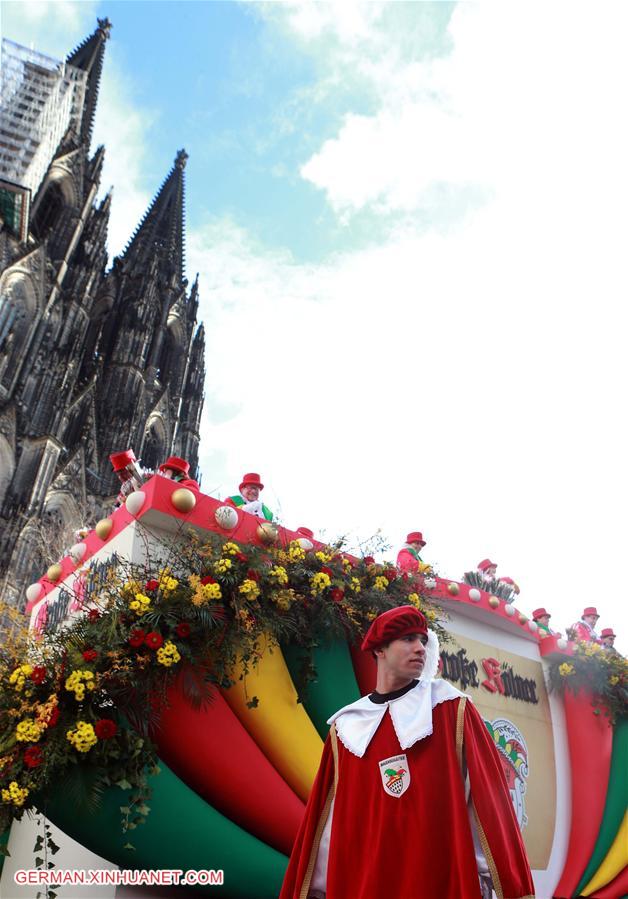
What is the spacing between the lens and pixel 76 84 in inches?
1232

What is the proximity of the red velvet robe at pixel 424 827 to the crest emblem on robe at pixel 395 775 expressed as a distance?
0.05 ft

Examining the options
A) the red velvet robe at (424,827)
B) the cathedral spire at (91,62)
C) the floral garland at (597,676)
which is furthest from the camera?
the cathedral spire at (91,62)

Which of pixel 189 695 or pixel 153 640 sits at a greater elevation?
pixel 153 640

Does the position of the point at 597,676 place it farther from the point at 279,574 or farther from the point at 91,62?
the point at 91,62

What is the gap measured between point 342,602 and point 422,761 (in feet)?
6.77

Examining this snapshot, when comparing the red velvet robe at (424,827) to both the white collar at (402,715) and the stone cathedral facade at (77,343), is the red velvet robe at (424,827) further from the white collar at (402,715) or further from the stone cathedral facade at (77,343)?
the stone cathedral facade at (77,343)

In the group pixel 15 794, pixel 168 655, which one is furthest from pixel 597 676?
pixel 15 794

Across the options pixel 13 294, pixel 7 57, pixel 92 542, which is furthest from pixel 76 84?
pixel 92 542

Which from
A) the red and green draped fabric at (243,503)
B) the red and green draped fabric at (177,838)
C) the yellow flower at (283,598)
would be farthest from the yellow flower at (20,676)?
the red and green draped fabric at (243,503)

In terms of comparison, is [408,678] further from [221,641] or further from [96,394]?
[96,394]

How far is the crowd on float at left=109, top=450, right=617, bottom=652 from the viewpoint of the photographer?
4.85 m

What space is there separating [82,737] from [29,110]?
29.8m

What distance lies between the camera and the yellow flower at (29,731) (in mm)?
3027

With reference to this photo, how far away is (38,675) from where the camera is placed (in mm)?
3264
